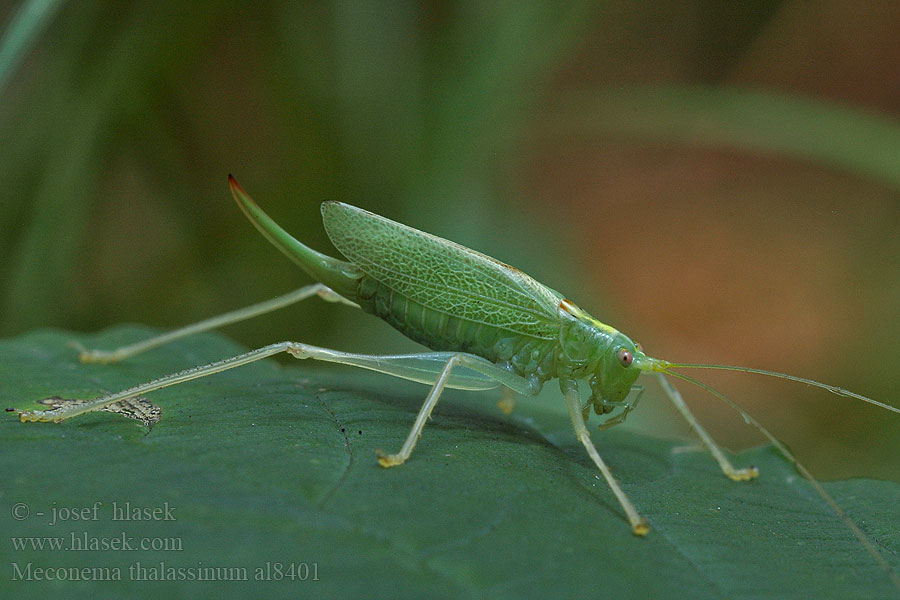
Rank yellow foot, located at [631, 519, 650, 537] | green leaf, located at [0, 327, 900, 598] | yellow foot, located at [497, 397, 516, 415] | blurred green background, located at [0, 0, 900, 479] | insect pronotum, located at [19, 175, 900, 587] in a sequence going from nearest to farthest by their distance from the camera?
green leaf, located at [0, 327, 900, 598], yellow foot, located at [631, 519, 650, 537], insect pronotum, located at [19, 175, 900, 587], yellow foot, located at [497, 397, 516, 415], blurred green background, located at [0, 0, 900, 479]

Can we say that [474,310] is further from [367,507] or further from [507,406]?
[367,507]

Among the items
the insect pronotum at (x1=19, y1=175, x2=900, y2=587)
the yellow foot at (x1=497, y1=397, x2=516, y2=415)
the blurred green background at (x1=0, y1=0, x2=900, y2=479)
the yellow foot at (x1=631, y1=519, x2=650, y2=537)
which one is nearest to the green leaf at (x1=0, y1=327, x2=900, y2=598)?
the yellow foot at (x1=631, y1=519, x2=650, y2=537)

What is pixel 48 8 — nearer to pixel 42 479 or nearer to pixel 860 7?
pixel 42 479

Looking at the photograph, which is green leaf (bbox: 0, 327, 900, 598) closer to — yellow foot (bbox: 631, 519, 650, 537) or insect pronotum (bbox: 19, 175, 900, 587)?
yellow foot (bbox: 631, 519, 650, 537)

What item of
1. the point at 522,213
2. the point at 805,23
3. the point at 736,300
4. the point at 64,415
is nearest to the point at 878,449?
the point at 736,300

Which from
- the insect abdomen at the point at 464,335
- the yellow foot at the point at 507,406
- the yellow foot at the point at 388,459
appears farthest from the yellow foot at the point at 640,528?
the yellow foot at the point at 507,406

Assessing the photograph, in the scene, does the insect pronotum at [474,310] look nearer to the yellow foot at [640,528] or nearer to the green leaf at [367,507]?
the green leaf at [367,507]
